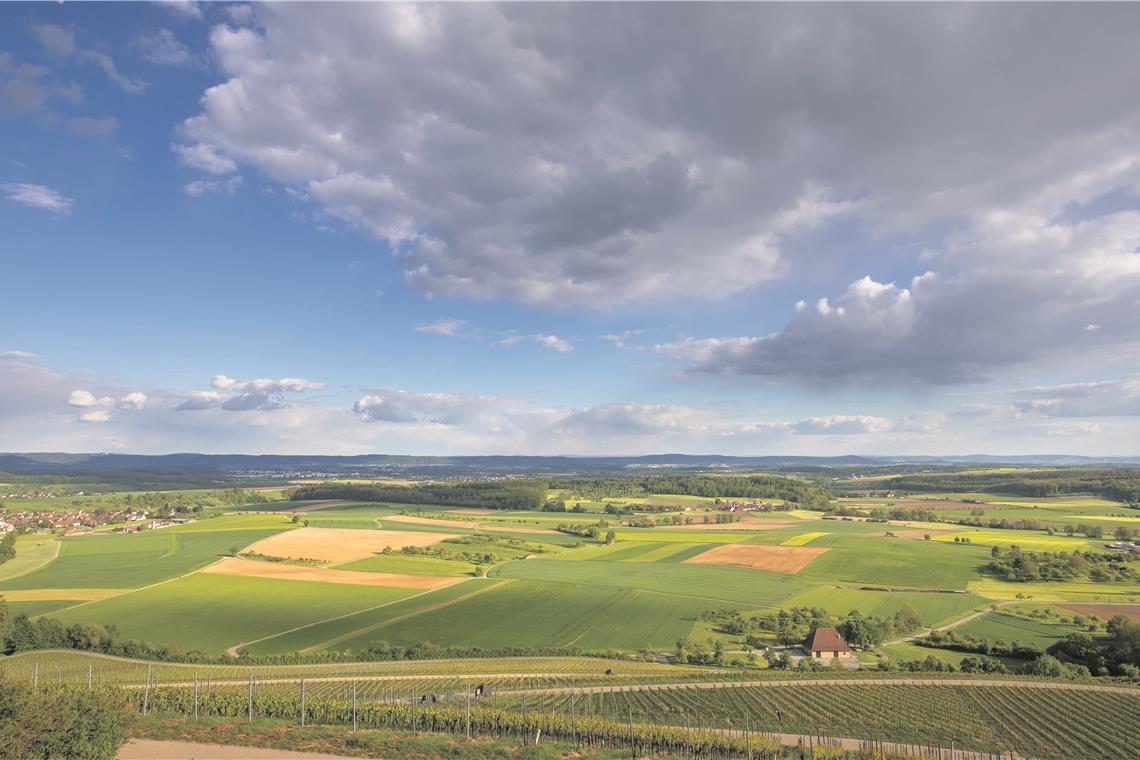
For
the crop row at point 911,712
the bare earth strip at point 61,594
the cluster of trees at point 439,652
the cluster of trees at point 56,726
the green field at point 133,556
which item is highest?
the cluster of trees at point 56,726

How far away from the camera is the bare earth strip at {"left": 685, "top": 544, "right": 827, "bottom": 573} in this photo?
8362 cm

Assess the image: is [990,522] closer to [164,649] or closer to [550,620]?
[550,620]

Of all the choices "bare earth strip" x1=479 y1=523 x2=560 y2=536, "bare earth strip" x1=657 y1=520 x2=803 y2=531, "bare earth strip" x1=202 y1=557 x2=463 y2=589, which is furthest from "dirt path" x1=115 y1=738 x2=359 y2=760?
"bare earth strip" x1=657 y1=520 x2=803 y2=531

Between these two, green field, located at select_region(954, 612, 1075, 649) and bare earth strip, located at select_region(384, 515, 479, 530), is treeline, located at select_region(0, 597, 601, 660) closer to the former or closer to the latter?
green field, located at select_region(954, 612, 1075, 649)

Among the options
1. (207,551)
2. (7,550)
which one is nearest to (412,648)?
(207,551)

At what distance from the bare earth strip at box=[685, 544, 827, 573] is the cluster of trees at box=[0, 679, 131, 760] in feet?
244

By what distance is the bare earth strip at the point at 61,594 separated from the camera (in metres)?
62.8

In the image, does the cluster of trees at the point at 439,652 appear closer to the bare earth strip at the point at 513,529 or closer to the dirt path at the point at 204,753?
the dirt path at the point at 204,753

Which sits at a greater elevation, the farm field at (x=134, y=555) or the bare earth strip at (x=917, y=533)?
the farm field at (x=134, y=555)

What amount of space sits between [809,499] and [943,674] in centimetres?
14580

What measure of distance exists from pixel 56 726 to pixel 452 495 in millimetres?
164331

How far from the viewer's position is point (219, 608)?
198 feet

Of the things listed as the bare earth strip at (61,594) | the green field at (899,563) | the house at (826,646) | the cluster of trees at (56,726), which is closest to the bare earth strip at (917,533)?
the green field at (899,563)

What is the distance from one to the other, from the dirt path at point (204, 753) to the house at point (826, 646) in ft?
124
